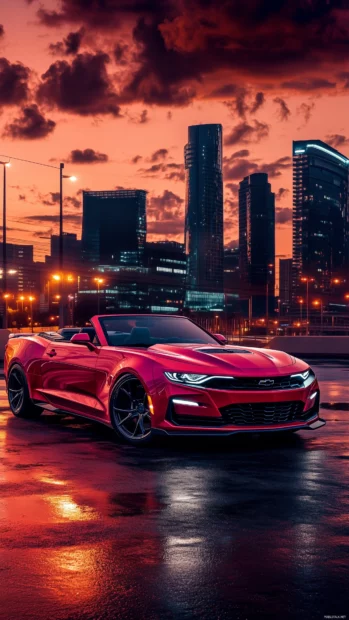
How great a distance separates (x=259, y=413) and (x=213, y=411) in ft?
1.74

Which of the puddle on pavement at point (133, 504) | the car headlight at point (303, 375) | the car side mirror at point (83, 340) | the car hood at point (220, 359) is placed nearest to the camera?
the puddle on pavement at point (133, 504)

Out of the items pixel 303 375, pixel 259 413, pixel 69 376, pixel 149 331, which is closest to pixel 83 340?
pixel 69 376

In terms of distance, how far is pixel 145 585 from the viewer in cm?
466

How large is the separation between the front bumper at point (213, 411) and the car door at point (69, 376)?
1.46m

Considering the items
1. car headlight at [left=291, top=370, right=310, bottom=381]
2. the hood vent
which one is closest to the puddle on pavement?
the hood vent

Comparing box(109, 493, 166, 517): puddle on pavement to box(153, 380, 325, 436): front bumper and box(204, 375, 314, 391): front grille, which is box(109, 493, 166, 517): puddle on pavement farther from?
box(204, 375, 314, 391): front grille

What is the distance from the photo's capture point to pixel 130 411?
31.9 ft

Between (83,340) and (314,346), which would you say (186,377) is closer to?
(83,340)

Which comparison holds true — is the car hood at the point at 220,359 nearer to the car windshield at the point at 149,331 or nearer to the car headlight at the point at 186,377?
the car headlight at the point at 186,377

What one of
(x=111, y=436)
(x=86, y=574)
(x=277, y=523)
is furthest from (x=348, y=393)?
(x=86, y=574)

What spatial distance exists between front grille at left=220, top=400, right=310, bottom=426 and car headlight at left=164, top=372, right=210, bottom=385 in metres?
0.37

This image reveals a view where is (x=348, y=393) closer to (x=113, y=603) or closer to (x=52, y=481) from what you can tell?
(x=52, y=481)

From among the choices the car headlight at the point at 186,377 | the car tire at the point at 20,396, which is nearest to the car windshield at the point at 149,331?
the car headlight at the point at 186,377

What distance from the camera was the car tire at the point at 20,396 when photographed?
1220 centimetres
